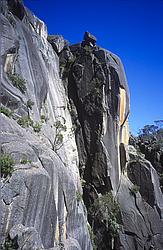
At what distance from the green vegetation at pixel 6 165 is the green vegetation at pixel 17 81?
357 inches

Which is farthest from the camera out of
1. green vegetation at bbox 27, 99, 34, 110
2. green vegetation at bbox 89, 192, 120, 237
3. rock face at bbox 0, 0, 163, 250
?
green vegetation at bbox 89, 192, 120, 237

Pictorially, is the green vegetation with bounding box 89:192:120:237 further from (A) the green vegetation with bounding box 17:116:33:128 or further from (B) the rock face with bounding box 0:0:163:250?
(A) the green vegetation with bounding box 17:116:33:128

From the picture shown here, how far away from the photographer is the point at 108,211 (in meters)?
26.7

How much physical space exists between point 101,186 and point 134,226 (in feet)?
17.3

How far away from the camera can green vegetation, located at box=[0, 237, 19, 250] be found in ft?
30.2

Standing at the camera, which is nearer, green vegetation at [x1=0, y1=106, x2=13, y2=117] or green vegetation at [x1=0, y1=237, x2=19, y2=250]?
green vegetation at [x1=0, y1=237, x2=19, y2=250]

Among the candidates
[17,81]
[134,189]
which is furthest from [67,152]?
[17,81]

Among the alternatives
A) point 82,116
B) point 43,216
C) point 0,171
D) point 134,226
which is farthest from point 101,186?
point 0,171

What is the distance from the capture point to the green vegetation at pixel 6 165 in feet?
33.1

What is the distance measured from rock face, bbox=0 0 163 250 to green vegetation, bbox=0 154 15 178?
4 centimetres

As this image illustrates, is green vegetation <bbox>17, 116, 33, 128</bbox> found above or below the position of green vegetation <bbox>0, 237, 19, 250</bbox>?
above

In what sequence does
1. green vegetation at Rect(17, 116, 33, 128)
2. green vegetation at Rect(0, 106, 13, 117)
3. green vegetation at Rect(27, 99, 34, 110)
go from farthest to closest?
1. green vegetation at Rect(27, 99, 34, 110)
2. green vegetation at Rect(17, 116, 33, 128)
3. green vegetation at Rect(0, 106, 13, 117)

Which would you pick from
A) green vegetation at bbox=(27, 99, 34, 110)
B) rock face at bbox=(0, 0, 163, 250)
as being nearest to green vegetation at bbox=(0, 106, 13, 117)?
rock face at bbox=(0, 0, 163, 250)

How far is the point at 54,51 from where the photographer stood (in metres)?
34.0
